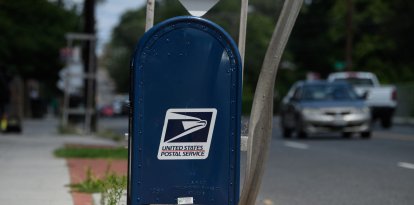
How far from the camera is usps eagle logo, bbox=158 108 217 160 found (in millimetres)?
6785

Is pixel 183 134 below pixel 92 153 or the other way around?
the other way around

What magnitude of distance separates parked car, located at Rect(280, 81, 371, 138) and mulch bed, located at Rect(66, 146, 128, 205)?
970 centimetres

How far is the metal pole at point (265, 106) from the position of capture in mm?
7000

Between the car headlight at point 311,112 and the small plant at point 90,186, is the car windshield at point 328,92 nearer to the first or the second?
the car headlight at point 311,112

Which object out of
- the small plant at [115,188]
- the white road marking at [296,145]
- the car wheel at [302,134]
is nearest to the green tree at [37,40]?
the car wheel at [302,134]

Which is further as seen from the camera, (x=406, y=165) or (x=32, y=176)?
(x=406, y=165)

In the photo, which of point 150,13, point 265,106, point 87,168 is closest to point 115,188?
point 150,13

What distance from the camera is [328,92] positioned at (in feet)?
83.4

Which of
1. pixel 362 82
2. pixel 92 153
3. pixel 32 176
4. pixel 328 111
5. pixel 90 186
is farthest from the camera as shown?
pixel 362 82

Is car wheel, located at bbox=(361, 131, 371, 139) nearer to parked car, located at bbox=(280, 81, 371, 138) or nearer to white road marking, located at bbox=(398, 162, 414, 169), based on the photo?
Result: parked car, located at bbox=(280, 81, 371, 138)

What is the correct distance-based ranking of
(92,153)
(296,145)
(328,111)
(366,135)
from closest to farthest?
(92,153) → (296,145) → (328,111) → (366,135)

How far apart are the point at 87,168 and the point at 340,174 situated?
12.2 ft

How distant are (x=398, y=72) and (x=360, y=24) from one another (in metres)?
10.9

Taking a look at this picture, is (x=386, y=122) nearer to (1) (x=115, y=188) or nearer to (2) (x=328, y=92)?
(2) (x=328, y=92)
